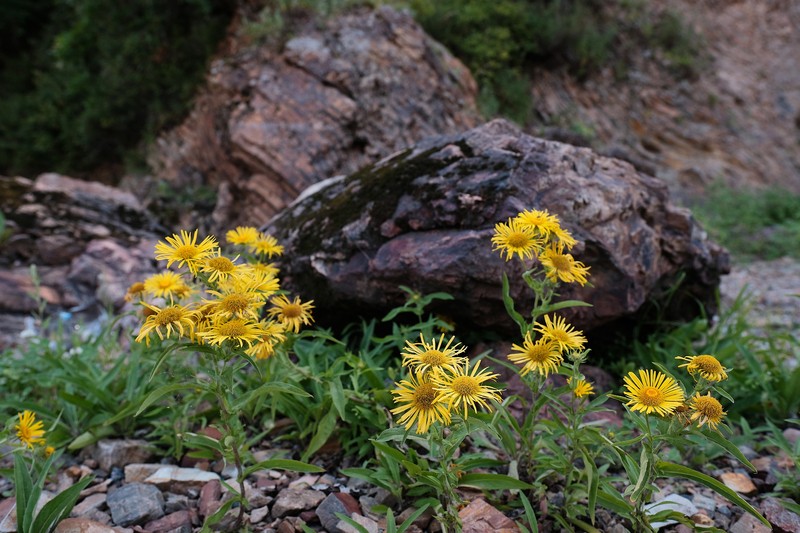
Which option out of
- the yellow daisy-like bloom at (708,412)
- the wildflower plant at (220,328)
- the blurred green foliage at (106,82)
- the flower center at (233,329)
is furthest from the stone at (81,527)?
the blurred green foliage at (106,82)

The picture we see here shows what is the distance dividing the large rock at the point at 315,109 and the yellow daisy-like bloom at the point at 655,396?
12.4 feet

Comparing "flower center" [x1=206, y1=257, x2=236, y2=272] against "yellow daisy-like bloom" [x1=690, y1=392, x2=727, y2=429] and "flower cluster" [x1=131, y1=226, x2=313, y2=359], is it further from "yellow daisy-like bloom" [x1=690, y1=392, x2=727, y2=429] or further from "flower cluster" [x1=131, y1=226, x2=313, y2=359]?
"yellow daisy-like bloom" [x1=690, y1=392, x2=727, y2=429]

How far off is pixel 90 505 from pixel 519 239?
159 cm

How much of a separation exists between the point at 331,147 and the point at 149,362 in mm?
3033

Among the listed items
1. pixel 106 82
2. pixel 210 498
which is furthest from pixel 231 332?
pixel 106 82

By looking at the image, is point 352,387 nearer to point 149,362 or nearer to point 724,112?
point 149,362

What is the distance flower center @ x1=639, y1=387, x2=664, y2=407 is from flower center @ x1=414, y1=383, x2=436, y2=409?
51 cm

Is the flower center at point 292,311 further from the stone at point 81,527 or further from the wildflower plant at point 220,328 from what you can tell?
the stone at point 81,527

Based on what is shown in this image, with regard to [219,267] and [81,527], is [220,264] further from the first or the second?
[81,527]

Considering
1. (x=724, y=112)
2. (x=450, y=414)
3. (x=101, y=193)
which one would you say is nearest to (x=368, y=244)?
(x=450, y=414)

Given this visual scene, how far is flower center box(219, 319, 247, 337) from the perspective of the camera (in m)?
1.50

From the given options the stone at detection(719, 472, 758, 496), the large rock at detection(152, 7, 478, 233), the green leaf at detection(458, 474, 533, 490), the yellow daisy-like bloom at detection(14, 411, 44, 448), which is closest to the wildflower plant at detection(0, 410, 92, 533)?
the yellow daisy-like bloom at detection(14, 411, 44, 448)

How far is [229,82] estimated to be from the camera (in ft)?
17.5

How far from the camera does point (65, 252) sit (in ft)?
14.2
